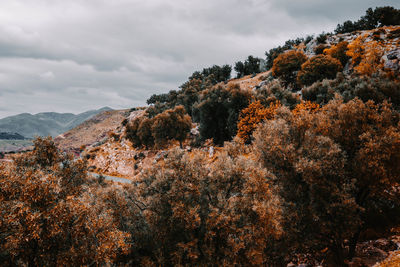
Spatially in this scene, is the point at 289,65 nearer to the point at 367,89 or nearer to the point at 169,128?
the point at 367,89

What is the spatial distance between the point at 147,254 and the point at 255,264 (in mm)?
9684

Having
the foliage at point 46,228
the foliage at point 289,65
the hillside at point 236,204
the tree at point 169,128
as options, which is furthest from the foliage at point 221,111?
the foliage at point 46,228

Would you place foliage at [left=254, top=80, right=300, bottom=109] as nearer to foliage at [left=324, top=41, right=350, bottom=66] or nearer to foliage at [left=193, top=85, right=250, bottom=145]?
foliage at [left=193, top=85, right=250, bottom=145]

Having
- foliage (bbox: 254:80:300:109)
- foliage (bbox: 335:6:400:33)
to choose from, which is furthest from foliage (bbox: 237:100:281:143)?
foliage (bbox: 335:6:400:33)

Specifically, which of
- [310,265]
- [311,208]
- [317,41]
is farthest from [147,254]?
[317,41]

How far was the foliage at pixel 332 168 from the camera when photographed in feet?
54.8

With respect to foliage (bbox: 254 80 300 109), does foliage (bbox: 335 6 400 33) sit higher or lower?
higher

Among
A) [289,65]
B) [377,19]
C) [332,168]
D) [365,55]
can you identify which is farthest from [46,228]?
[377,19]

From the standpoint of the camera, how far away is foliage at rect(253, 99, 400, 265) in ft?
54.8

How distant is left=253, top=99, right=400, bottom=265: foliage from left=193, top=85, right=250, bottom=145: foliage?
30.9 m

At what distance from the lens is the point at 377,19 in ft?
272

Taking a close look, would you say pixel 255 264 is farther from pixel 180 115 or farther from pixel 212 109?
pixel 180 115

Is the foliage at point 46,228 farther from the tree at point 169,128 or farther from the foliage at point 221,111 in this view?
the tree at point 169,128

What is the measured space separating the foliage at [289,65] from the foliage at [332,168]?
56024 millimetres
